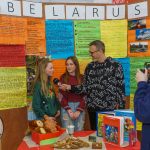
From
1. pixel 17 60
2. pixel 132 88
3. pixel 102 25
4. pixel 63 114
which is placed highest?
pixel 102 25

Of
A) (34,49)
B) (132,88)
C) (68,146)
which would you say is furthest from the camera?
(132,88)

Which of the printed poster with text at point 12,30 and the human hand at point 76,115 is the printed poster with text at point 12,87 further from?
the human hand at point 76,115

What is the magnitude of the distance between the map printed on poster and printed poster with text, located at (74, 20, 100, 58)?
0.20 feet

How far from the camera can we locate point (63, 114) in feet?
10.0

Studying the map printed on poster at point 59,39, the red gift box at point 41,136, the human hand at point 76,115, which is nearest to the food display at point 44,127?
the red gift box at point 41,136

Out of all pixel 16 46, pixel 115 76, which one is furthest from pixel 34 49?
pixel 115 76

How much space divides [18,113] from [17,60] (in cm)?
55

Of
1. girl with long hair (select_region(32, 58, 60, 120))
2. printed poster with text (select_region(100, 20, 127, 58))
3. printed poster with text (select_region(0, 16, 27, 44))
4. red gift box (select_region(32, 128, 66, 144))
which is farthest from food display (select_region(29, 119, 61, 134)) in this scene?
printed poster with text (select_region(100, 20, 127, 58))

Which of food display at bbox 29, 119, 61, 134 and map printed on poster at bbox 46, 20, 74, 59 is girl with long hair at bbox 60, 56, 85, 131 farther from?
food display at bbox 29, 119, 61, 134

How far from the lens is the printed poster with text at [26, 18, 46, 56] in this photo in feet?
10.2

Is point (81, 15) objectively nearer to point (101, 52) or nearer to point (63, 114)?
point (101, 52)

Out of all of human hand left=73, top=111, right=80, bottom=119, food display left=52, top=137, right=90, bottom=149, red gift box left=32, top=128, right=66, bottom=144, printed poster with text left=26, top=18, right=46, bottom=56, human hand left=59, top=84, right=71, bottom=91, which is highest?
printed poster with text left=26, top=18, right=46, bottom=56

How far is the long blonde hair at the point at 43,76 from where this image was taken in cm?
288

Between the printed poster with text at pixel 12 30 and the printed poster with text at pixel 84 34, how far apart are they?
0.61 metres
